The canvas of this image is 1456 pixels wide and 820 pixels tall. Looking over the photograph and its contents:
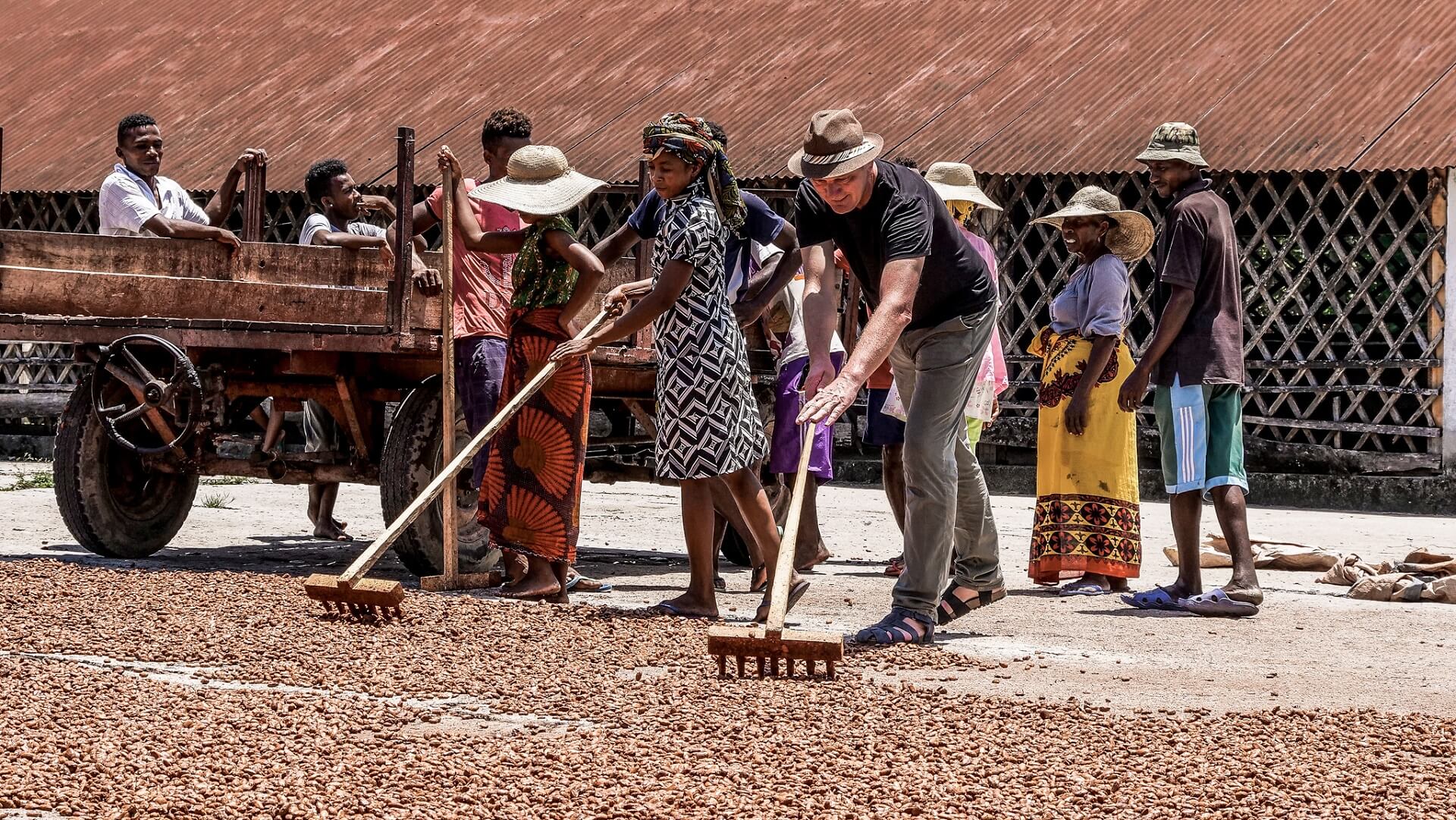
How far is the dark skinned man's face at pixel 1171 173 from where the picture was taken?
258 inches

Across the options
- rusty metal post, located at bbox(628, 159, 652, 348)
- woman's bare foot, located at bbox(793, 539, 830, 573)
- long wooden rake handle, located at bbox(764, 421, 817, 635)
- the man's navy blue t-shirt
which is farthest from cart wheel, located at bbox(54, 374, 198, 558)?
long wooden rake handle, located at bbox(764, 421, 817, 635)

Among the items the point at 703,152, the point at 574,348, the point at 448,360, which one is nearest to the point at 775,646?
the point at 574,348

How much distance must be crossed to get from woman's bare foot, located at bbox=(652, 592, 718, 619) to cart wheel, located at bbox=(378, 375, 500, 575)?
3.69 feet

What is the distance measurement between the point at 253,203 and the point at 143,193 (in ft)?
1.66

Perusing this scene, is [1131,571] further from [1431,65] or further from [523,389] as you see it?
[1431,65]

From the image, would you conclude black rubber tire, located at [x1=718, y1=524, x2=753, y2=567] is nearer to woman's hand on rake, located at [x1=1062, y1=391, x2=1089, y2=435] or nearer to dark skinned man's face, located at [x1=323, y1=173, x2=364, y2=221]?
woman's hand on rake, located at [x1=1062, y1=391, x2=1089, y2=435]

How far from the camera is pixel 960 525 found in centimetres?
600

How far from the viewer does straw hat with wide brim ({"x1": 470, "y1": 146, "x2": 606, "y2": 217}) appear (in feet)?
20.2

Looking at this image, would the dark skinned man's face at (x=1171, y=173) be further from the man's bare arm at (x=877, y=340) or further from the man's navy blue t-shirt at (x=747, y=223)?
the man's bare arm at (x=877, y=340)

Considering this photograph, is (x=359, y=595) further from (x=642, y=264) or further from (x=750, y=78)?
(x=750, y=78)

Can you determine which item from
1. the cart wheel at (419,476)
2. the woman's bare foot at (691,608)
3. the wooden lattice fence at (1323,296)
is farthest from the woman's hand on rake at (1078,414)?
the wooden lattice fence at (1323,296)

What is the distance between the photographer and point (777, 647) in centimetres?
453

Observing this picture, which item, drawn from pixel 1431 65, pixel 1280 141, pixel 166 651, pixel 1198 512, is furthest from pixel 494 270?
pixel 1431 65

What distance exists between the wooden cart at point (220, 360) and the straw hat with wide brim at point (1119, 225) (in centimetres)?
183
